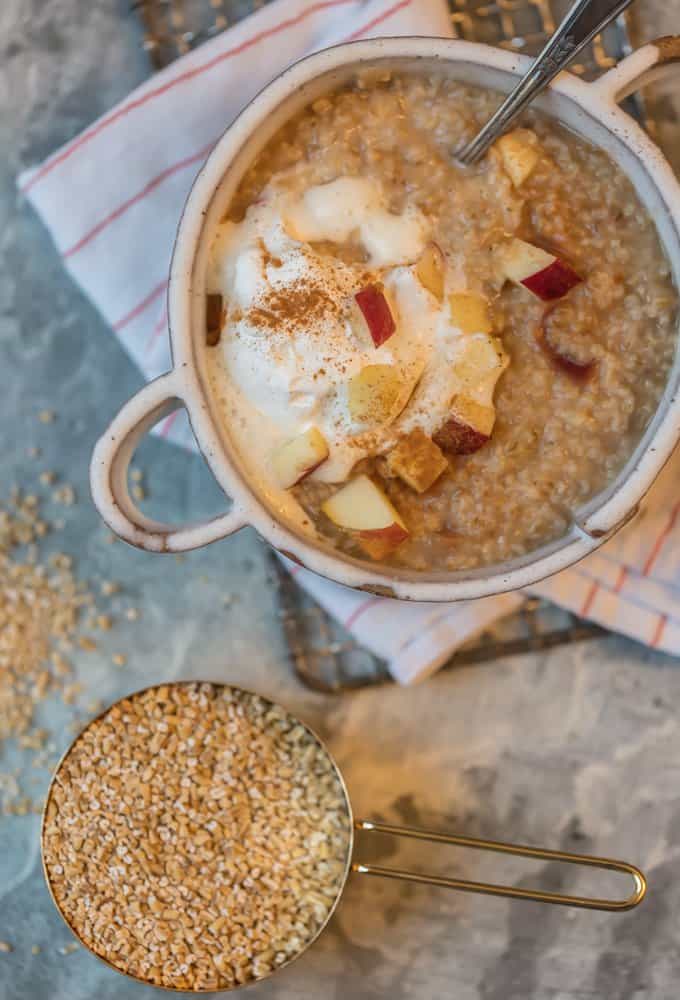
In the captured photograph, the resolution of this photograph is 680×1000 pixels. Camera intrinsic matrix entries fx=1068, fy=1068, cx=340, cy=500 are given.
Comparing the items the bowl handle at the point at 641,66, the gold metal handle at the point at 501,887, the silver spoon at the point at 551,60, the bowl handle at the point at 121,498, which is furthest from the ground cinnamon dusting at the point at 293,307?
the gold metal handle at the point at 501,887

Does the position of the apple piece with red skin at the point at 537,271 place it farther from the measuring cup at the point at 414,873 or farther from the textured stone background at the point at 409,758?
the measuring cup at the point at 414,873

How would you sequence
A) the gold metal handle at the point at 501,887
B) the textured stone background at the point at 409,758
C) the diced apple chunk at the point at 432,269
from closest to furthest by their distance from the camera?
1. the diced apple chunk at the point at 432,269
2. the gold metal handle at the point at 501,887
3. the textured stone background at the point at 409,758

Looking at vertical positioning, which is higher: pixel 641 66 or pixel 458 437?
pixel 641 66

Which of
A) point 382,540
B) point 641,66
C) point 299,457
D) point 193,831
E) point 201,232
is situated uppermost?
point 201,232

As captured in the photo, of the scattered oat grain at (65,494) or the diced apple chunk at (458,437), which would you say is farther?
the scattered oat grain at (65,494)

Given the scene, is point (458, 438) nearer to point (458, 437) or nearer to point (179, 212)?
point (458, 437)

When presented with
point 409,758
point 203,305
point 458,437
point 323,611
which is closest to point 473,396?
point 458,437

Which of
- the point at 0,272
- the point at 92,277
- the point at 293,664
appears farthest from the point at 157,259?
the point at 293,664

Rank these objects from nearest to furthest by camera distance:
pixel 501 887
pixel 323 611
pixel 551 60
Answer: pixel 551 60 < pixel 501 887 < pixel 323 611
